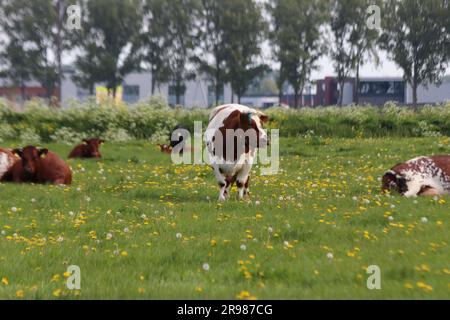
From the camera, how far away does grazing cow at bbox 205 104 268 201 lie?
12633mm

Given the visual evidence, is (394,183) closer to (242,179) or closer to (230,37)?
(242,179)

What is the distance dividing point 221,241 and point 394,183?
6.84 meters

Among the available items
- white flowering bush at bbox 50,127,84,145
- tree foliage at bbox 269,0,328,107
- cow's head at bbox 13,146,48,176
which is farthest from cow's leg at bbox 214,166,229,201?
tree foliage at bbox 269,0,328,107

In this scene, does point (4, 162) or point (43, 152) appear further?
point (4, 162)

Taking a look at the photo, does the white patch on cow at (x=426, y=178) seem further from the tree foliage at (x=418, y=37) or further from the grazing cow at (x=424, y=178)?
the tree foliage at (x=418, y=37)

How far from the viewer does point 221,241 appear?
8500 mm

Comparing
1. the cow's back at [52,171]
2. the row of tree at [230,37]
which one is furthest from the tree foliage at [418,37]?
the cow's back at [52,171]

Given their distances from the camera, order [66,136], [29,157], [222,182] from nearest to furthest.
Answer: [222,182] < [29,157] < [66,136]

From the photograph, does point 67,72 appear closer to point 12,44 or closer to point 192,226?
point 12,44

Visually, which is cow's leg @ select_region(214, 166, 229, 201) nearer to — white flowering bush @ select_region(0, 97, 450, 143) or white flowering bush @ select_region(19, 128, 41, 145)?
white flowering bush @ select_region(0, 97, 450, 143)

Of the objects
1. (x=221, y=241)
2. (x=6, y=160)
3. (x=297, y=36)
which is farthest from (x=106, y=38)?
(x=221, y=241)

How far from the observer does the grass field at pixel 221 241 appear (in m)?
6.22

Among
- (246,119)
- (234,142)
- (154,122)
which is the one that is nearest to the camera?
(246,119)
